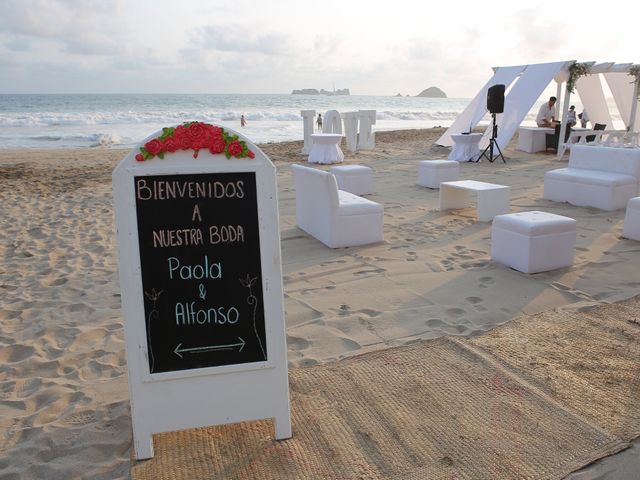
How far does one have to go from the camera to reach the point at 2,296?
4.07 metres

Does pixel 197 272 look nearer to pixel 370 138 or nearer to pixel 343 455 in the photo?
pixel 343 455

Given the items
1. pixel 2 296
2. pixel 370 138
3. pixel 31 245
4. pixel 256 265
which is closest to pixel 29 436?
pixel 256 265

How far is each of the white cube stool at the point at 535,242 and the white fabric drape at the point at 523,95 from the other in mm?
8052

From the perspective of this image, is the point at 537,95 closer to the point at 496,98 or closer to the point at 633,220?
→ the point at 496,98

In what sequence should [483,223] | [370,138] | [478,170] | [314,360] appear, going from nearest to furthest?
[314,360]
[483,223]
[478,170]
[370,138]

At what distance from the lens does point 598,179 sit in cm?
672

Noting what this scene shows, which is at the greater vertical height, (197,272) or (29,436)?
(197,272)

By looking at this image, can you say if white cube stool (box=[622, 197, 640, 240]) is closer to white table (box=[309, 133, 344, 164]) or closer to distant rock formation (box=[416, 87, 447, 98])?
white table (box=[309, 133, 344, 164])

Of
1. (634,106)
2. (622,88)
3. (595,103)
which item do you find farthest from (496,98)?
(622,88)

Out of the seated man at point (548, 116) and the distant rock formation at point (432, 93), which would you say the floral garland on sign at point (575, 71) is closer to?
the seated man at point (548, 116)

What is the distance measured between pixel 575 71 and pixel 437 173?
594 cm

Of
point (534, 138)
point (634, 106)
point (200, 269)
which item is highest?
point (634, 106)

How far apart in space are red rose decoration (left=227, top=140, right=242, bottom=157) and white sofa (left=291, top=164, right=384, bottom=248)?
2.97 meters

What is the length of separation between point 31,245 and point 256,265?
4310 mm
